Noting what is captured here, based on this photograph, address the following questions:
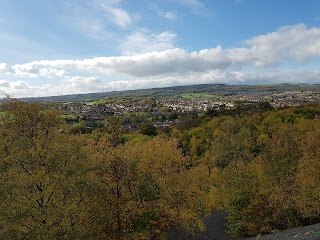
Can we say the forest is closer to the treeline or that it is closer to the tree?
the tree

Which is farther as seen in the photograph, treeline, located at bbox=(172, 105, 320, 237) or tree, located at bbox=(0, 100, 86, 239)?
treeline, located at bbox=(172, 105, 320, 237)

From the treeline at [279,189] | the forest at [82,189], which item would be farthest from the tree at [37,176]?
the treeline at [279,189]

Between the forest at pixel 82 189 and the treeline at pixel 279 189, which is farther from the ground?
the forest at pixel 82 189

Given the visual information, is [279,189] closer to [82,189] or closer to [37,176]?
[82,189]

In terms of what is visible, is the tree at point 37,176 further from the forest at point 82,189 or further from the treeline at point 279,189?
the treeline at point 279,189

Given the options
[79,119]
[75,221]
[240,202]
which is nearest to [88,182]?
[75,221]

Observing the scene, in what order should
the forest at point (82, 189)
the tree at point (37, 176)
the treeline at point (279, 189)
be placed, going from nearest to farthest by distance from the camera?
the tree at point (37, 176), the forest at point (82, 189), the treeline at point (279, 189)

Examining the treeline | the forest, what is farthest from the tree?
the treeline

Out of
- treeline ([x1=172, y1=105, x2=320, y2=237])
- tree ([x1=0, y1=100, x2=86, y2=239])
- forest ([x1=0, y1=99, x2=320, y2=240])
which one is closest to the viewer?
tree ([x1=0, y1=100, x2=86, y2=239])

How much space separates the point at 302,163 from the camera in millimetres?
42250

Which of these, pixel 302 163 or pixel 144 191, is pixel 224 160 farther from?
pixel 144 191

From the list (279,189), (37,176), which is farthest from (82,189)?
(279,189)

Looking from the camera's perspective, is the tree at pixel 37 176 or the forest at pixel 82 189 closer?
the tree at pixel 37 176

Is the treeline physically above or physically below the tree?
below
